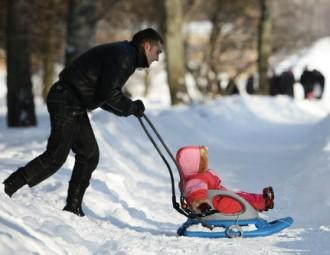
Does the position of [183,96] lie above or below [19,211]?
below

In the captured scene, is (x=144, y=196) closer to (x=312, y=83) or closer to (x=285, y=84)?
(x=312, y=83)

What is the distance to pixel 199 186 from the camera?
237 inches

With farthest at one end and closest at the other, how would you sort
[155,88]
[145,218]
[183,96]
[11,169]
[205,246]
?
[155,88] → [183,96] → [11,169] → [145,218] → [205,246]

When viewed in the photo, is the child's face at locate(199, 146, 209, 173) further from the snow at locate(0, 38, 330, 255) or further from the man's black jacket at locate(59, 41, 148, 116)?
the man's black jacket at locate(59, 41, 148, 116)

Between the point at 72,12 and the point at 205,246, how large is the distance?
1013cm

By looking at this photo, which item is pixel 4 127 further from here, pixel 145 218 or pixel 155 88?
pixel 155 88

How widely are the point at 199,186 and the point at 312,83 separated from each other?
25.2 metres

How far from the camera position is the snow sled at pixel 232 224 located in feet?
19.6

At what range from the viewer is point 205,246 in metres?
5.68

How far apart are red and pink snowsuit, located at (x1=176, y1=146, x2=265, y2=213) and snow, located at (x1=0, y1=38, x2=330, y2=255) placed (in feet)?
1.07

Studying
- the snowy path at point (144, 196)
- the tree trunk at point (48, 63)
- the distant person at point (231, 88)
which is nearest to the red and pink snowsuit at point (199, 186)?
the snowy path at point (144, 196)

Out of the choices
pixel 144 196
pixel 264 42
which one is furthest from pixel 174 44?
pixel 144 196

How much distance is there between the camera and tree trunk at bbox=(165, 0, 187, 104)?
71.6ft

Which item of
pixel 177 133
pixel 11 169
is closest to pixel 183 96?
pixel 177 133
